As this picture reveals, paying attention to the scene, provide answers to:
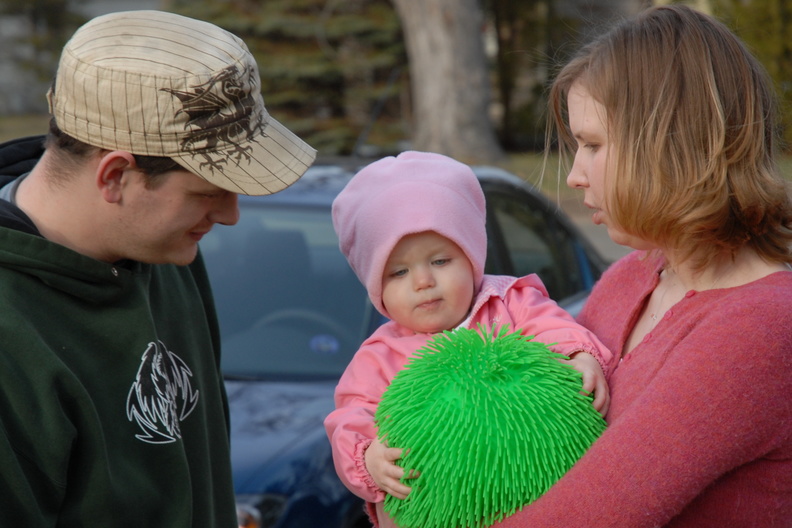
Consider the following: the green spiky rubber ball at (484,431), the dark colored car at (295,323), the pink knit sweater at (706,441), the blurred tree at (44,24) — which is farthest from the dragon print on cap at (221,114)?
the blurred tree at (44,24)

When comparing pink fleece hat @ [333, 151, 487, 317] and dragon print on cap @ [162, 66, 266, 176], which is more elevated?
dragon print on cap @ [162, 66, 266, 176]

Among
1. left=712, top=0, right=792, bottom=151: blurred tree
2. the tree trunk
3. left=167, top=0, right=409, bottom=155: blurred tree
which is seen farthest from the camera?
left=167, top=0, right=409, bottom=155: blurred tree

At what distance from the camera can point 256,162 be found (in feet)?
6.30

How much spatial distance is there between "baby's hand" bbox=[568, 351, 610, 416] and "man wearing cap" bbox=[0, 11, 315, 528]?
0.74 meters

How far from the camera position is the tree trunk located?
1466 cm

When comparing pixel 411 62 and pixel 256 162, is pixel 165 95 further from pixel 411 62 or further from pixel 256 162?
pixel 411 62

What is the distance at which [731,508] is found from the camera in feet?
5.23

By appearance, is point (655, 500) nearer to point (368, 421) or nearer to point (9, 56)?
point (368, 421)

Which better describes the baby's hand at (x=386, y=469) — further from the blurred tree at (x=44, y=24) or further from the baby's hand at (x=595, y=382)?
the blurred tree at (x=44, y=24)

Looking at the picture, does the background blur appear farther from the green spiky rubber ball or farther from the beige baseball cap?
the green spiky rubber ball

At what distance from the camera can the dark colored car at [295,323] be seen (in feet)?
9.77

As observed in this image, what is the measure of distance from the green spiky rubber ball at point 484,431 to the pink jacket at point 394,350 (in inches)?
4.7

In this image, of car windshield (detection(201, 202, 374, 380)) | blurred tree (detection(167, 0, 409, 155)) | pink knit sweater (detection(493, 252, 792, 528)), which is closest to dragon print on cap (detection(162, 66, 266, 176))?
pink knit sweater (detection(493, 252, 792, 528))

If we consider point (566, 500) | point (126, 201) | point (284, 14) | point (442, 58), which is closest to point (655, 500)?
point (566, 500)
